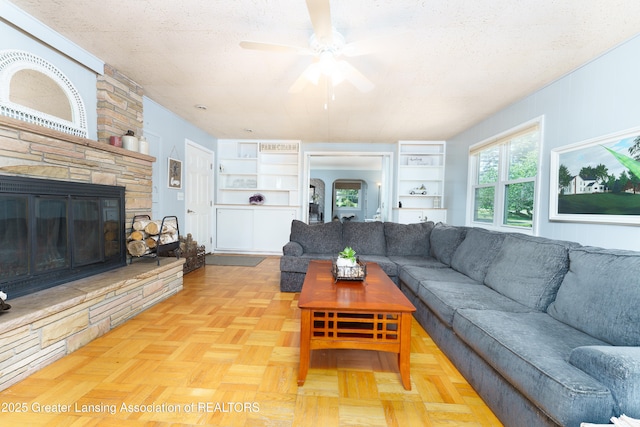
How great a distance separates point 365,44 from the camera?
1.96 metres

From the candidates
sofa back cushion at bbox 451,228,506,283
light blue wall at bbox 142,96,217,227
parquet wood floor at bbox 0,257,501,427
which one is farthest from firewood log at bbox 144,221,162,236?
sofa back cushion at bbox 451,228,506,283

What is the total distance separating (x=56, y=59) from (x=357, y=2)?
94.3 inches

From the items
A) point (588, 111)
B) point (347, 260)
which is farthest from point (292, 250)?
point (588, 111)

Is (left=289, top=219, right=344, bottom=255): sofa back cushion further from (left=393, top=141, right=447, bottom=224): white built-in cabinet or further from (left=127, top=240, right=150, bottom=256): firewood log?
(left=393, top=141, right=447, bottom=224): white built-in cabinet

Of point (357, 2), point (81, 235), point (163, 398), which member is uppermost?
point (357, 2)

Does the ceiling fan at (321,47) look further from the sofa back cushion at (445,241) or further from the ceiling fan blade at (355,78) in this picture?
the sofa back cushion at (445,241)

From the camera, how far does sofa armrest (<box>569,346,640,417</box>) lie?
83 centimetres

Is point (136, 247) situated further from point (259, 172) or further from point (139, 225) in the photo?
point (259, 172)

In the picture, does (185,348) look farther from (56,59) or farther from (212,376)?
(56,59)

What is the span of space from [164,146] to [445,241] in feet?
12.5

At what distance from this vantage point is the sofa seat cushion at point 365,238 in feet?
10.8

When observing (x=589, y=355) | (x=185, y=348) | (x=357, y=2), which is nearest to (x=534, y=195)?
(x=589, y=355)

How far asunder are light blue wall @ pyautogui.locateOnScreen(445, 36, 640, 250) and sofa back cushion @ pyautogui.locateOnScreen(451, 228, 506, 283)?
0.70 meters

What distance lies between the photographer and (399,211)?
4977mm
